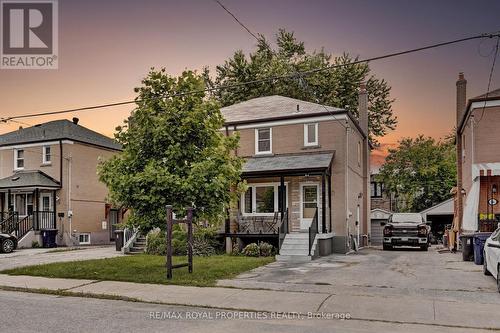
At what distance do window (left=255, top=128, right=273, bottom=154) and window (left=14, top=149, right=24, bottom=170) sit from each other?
16783 mm

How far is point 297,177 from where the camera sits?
2262 cm

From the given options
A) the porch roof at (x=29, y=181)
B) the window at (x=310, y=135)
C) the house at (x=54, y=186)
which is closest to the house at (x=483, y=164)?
the window at (x=310, y=135)

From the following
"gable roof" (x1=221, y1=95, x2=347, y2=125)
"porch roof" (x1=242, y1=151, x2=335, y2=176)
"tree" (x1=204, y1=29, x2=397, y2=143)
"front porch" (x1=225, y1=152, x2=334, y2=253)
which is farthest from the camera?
"tree" (x1=204, y1=29, x2=397, y2=143)

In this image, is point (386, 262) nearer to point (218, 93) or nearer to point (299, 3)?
point (299, 3)

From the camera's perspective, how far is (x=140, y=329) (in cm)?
767

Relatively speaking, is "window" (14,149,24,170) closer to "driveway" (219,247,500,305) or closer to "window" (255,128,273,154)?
"window" (255,128,273,154)

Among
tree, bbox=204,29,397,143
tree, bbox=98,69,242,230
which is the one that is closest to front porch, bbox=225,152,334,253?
tree, bbox=98,69,242,230

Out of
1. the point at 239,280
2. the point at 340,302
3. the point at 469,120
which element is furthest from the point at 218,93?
the point at 340,302

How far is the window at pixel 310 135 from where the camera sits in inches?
892

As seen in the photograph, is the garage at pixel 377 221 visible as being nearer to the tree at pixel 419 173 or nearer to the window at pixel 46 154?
the tree at pixel 419 173

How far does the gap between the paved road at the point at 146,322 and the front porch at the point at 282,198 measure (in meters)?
11.7

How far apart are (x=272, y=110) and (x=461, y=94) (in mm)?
10038

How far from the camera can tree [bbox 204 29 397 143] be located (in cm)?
3856

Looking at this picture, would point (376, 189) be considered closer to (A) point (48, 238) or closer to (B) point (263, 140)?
(B) point (263, 140)
